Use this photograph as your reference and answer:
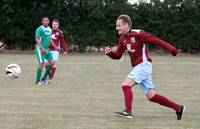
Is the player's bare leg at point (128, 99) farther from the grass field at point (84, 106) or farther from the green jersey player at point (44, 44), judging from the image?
the green jersey player at point (44, 44)

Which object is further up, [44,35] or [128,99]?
[44,35]

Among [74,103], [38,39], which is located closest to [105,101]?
[74,103]

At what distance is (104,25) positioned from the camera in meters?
44.9

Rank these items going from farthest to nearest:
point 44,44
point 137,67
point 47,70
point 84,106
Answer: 1. point 44,44
2. point 47,70
3. point 84,106
4. point 137,67

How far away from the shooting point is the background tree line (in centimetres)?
4406

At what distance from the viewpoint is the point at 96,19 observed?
44719mm

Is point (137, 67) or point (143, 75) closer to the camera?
point (143, 75)

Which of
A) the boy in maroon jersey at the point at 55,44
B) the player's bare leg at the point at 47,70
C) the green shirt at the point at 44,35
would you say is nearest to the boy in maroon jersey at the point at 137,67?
the player's bare leg at the point at 47,70

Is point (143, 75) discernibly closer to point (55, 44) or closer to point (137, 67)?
point (137, 67)

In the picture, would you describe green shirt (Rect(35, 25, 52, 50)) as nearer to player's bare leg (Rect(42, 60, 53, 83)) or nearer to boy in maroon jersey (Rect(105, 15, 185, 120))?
player's bare leg (Rect(42, 60, 53, 83))

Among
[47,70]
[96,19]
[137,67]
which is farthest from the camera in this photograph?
[96,19]

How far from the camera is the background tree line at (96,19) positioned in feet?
145

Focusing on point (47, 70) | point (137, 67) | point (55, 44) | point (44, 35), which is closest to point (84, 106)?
point (137, 67)

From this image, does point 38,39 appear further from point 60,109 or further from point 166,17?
point 166,17
